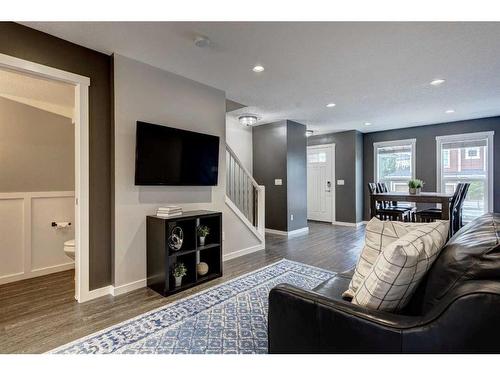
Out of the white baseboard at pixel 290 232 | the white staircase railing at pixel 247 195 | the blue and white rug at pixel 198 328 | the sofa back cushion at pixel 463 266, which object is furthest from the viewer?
the white baseboard at pixel 290 232

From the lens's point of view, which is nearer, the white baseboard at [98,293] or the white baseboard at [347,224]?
the white baseboard at [98,293]

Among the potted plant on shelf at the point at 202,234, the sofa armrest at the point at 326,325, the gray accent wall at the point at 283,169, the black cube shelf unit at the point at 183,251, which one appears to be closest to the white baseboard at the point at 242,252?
the black cube shelf unit at the point at 183,251

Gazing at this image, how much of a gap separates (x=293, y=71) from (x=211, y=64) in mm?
938

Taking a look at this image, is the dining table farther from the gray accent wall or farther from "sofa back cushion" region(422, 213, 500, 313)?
"sofa back cushion" region(422, 213, 500, 313)

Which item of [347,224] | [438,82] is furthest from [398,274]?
[347,224]

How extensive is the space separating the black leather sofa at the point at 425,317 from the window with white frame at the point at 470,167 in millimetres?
5402

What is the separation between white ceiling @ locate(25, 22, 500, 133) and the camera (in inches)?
86.3

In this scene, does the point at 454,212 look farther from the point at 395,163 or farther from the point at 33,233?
the point at 33,233

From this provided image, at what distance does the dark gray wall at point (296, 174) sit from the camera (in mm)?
5438

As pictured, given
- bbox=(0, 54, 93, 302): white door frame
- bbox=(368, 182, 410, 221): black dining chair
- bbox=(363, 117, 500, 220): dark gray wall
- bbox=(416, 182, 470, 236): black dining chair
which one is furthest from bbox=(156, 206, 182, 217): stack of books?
bbox=(363, 117, 500, 220): dark gray wall

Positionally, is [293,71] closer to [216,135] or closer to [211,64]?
[211,64]

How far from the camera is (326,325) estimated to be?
3.53 feet

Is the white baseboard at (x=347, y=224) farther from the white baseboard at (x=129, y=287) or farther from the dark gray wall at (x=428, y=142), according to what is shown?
the white baseboard at (x=129, y=287)

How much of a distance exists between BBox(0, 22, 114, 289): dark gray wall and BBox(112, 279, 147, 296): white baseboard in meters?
0.13
